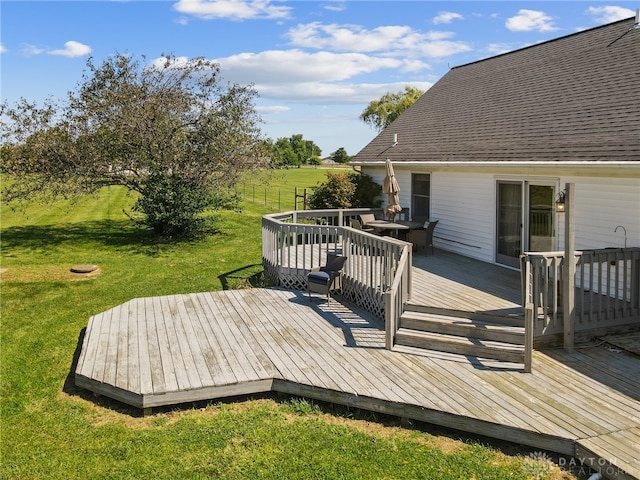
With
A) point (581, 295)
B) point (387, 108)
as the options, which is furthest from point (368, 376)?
point (387, 108)

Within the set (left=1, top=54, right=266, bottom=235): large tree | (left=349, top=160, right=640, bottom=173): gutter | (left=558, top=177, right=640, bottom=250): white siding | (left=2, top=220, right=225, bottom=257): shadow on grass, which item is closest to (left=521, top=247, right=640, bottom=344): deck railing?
(left=558, top=177, right=640, bottom=250): white siding

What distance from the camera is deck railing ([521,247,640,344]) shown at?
6.48m

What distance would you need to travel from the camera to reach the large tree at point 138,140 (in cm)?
1700

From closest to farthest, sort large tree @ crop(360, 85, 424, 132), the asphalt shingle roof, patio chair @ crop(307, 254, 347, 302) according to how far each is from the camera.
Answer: patio chair @ crop(307, 254, 347, 302) → the asphalt shingle roof → large tree @ crop(360, 85, 424, 132)

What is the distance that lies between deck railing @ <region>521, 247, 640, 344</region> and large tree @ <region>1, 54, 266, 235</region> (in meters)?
13.0

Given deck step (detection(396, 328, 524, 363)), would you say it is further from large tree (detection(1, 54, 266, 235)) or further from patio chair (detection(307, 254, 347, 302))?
large tree (detection(1, 54, 266, 235))

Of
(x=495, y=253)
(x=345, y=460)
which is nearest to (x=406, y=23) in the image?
(x=495, y=253)

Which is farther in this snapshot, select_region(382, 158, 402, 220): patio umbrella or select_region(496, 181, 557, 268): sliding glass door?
select_region(382, 158, 402, 220): patio umbrella

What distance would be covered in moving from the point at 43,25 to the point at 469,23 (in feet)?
42.7

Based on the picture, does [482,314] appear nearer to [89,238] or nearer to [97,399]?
[97,399]

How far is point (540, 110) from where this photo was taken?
11242 mm

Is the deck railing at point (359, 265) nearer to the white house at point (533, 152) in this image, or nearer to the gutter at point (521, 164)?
the gutter at point (521, 164)

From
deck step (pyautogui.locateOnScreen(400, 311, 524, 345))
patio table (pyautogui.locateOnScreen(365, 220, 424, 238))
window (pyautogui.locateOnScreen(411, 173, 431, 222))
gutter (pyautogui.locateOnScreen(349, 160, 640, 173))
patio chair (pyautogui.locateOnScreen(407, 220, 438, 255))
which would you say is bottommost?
deck step (pyautogui.locateOnScreen(400, 311, 524, 345))

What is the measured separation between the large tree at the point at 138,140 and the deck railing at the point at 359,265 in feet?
20.1
